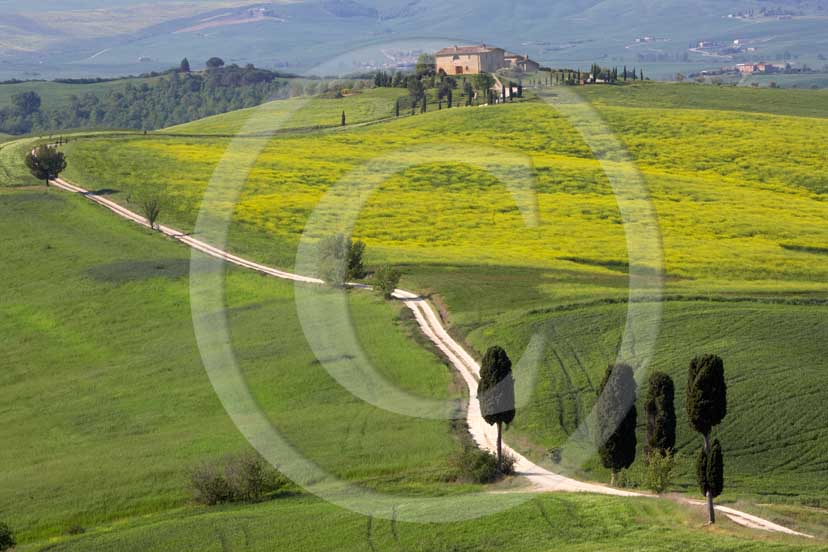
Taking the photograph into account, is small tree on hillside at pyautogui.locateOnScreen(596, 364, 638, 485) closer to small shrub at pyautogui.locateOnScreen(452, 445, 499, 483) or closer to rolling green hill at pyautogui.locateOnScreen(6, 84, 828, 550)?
rolling green hill at pyautogui.locateOnScreen(6, 84, 828, 550)

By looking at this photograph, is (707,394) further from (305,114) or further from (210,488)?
(305,114)

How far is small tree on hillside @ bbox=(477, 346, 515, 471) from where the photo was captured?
49.7 metres

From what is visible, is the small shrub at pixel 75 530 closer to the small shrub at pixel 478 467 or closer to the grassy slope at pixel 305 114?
the small shrub at pixel 478 467

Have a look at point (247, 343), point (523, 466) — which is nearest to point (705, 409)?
point (523, 466)

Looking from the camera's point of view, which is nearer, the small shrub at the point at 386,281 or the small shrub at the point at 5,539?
the small shrub at the point at 5,539

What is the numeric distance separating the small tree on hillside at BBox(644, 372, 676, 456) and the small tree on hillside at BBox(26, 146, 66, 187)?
3151 inches

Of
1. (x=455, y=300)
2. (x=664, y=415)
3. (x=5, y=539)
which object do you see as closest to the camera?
(x=5, y=539)

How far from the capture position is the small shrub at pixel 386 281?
74.6 metres

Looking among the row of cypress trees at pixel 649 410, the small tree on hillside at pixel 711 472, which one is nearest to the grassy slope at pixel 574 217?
the row of cypress trees at pixel 649 410

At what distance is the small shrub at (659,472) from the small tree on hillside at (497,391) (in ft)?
21.9

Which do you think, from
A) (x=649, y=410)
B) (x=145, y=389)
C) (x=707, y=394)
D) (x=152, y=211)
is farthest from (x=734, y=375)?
(x=152, y=211)

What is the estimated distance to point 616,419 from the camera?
156ft

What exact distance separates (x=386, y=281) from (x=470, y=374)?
15851mm

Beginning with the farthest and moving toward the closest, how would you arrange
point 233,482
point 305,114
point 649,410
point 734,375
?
point 305,114, point 734,375, point 649,410, point 233,482
